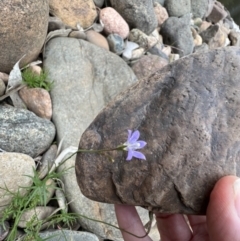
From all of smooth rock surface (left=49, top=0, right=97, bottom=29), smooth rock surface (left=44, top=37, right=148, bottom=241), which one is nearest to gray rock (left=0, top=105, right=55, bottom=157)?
smooth rock surface (left=44, top=37, right=148, bottom=241)

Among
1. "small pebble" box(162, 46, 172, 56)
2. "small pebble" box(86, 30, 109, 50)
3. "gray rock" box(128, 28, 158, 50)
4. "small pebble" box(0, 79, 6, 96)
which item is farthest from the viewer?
"small pebble" box(162, 46, 172, 56)

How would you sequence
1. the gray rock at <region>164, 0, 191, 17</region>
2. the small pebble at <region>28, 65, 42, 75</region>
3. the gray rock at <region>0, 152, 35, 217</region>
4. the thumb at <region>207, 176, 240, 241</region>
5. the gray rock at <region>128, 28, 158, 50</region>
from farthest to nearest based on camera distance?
the gray rock at <region>164, 0, 191, 17</region> < the gray rock at <region>128, 28, 158, 50</region> < the small pebble at <region>28, 65, 42, 75</region> < the gray rock at <region>0, 152, 35, 217</region> < the thumb at <region>207, 176, 240, 241</region>

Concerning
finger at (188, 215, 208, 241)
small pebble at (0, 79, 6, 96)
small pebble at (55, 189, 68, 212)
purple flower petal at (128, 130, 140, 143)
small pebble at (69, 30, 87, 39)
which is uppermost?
purple flower petal at (128, 130, 140, 143)

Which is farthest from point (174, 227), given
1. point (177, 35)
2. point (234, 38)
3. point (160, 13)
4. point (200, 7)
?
point (234, 38)

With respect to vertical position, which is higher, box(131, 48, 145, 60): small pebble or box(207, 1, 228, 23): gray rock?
box(131, 48, 145, 60): small pebble

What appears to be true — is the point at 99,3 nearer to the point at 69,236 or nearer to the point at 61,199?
the point at 61,199

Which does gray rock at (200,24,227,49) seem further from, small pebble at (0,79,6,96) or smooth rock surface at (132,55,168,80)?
small pebble at (0,79,6,96)

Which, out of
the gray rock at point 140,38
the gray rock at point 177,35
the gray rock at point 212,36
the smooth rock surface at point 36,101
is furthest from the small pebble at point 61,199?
the gray rock at point 212,36

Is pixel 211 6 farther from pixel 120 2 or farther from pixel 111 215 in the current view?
pixel 111 215
